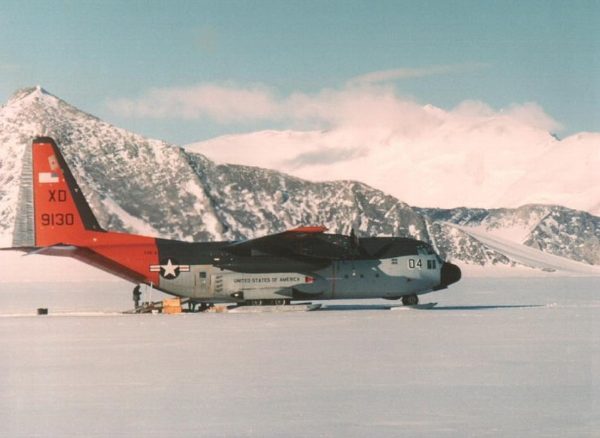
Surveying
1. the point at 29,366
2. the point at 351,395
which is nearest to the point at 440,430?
the point at 351,395

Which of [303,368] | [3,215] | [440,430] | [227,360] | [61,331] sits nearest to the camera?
[440,430]

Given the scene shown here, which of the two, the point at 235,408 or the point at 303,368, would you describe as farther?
the point at 303,368

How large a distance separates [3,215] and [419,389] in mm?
174662

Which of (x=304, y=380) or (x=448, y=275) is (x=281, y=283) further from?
(x=304, y=380)

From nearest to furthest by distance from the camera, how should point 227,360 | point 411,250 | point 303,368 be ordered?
1. point 303,368
2. point 227,360
3. point 411,250

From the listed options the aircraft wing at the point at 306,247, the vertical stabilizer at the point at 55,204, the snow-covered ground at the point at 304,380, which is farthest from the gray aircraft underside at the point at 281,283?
the snow-covered ground at the point at 304,380

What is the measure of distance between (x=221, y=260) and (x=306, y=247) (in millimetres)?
4074

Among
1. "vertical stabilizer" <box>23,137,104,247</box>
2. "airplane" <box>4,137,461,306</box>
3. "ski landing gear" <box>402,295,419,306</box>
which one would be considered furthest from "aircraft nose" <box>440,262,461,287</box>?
"vertical stabilizer" <box>23,137,104,247</box>

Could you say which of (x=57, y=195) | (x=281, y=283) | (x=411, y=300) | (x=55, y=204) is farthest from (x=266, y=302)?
(x=57, y=195)

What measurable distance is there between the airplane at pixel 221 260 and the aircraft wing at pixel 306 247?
5 cm

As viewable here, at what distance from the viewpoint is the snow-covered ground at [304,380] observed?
1331cm

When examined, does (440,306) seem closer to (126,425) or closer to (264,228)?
(126,425)

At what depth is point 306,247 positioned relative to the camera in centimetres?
4122

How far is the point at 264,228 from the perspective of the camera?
199 m
